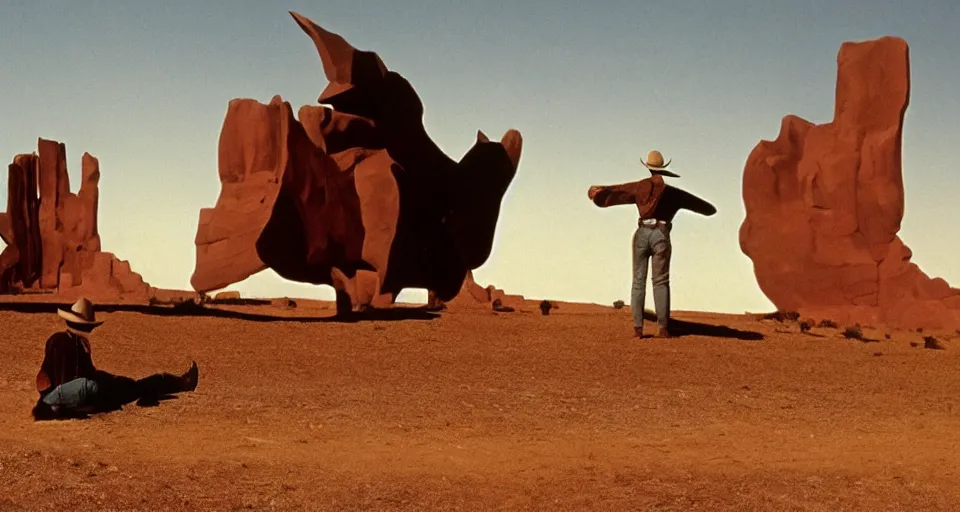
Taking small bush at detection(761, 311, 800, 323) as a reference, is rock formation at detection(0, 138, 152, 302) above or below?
above

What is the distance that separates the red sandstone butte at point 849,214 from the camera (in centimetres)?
3119

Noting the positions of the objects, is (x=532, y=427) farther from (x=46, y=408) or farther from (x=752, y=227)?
(x=752, y=227)

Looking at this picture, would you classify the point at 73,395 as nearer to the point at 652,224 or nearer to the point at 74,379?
the point at 74,379

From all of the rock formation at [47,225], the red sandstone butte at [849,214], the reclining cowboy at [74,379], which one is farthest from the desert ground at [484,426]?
the rock formation at [47,225]

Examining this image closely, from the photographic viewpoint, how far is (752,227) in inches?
1347

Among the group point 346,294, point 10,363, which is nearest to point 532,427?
point 10,363

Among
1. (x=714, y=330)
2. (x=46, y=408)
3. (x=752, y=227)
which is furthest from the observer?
(x=752, y=227)

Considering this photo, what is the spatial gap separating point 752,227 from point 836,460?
24.7m

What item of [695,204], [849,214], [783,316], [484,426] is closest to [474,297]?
[783,316]

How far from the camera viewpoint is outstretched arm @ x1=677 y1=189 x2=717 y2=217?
1889 centimetres

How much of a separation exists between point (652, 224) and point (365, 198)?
300 inches

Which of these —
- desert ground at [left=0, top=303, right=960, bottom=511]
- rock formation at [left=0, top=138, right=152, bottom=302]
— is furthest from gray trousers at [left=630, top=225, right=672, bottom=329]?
rock formation at [left=0, top=138, right=152, bottom=302]

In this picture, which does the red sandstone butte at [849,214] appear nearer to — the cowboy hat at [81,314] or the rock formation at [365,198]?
the rock formation at [365,198]

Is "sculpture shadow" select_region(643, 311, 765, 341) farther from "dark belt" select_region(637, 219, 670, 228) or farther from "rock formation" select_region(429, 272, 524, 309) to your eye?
"rock formation" select_region(429, 272, 524, 309)
